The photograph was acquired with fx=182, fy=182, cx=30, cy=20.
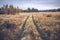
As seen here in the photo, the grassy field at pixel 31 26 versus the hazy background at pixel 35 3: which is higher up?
the hazy background at pixel 35 3

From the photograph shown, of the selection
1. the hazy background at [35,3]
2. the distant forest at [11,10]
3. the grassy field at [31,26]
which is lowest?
the grassy field at [31,26]

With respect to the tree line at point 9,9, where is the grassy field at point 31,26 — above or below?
below

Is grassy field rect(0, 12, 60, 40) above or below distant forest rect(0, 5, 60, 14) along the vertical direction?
below

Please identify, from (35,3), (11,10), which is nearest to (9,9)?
(11,10)

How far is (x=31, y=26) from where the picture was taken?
371cm

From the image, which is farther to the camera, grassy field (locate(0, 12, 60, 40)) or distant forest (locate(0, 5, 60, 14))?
distant forest (locate(0, 5, 60, 14))

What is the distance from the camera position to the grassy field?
354 centimetres

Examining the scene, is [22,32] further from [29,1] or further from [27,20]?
[29,1]

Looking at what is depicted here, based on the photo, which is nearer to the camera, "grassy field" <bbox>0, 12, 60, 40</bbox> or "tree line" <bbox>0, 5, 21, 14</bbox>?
"grassy field" <bbox>0, 12, 60, 40</bbox>

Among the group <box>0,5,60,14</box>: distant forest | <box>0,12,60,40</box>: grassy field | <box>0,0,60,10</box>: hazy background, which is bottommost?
<box>0,12,60,40</box>: grassy field

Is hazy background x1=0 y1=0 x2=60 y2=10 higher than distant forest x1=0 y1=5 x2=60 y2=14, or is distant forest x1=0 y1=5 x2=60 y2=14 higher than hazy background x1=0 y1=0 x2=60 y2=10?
hazy background x1=0 y1=0 x2=60 y2=10

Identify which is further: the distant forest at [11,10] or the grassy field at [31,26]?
the distant forest at [11,10]

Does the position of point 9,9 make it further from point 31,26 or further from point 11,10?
point 31,26

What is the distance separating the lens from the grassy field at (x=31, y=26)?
3.54 meters
